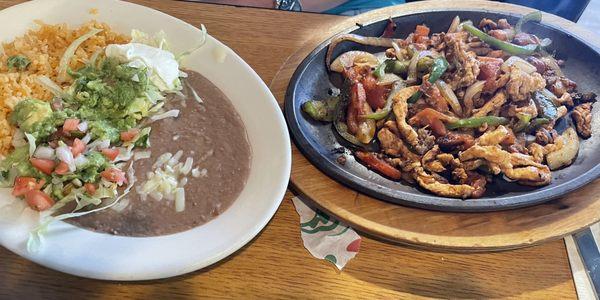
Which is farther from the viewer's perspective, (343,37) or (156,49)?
(343,37)

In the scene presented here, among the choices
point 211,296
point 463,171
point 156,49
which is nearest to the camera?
point 211,296

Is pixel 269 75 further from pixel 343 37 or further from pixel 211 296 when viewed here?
pixel 211 296

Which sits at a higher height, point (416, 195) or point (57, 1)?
point (57, 1)

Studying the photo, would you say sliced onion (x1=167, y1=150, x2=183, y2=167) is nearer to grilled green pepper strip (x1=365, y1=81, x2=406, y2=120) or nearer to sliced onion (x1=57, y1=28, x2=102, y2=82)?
sliced onion (x1=57, y1=28, x2=102, y2=82)

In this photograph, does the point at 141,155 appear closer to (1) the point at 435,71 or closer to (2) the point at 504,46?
(1) the point at 435,71

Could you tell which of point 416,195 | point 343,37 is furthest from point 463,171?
point 343,37

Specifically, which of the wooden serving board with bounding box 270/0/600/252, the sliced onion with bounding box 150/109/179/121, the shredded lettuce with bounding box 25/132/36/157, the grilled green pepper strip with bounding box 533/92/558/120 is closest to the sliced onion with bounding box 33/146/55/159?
the shredded lettuce with bounding box 25/132/36/157
